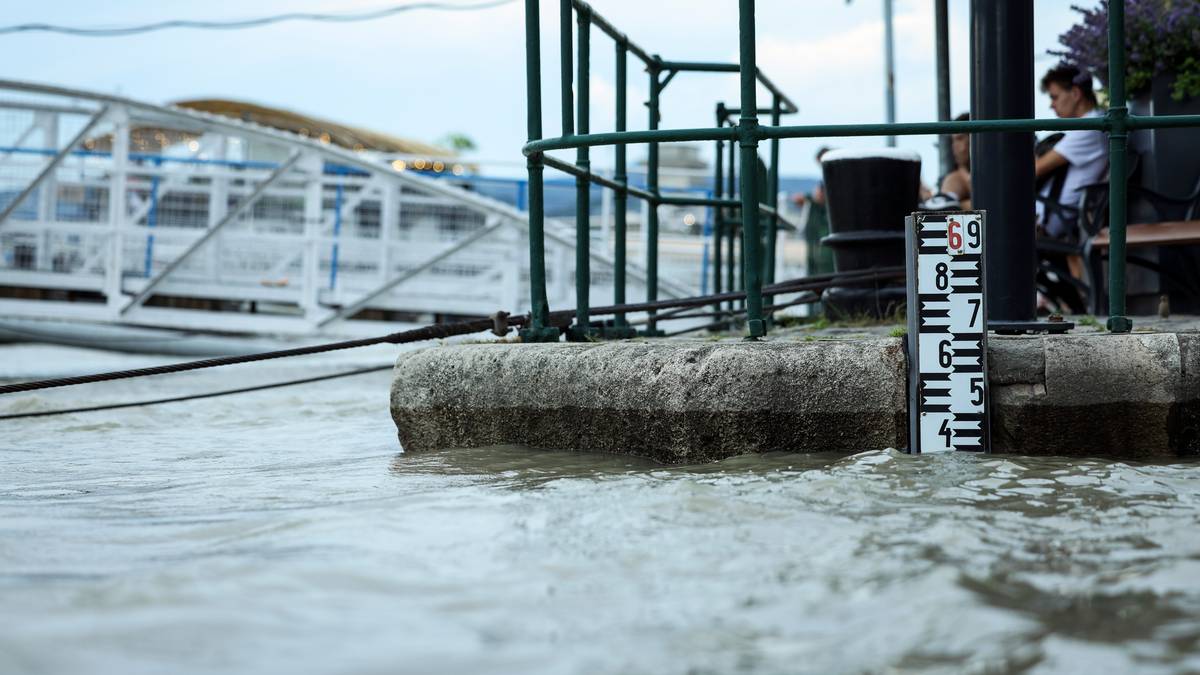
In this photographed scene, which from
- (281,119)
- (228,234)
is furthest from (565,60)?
(281,119)

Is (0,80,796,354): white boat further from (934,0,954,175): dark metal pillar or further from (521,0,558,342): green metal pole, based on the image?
(521,0,558,342): green metal pole

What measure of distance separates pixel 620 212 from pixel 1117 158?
2.14 meters

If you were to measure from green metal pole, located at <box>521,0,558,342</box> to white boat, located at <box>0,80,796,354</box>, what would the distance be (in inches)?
321

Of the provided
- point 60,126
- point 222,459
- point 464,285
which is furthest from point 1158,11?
point 60,126

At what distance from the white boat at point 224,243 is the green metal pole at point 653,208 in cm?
601

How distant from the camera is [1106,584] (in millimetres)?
1936

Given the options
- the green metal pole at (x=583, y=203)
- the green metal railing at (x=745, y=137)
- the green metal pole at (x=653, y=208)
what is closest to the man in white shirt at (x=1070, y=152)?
the green metal pole at (x=653, y=208)

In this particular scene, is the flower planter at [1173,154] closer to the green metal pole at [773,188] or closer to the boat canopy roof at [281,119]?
the green metal pole at [773,188]

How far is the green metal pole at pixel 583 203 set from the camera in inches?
171

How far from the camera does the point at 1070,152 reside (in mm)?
6559

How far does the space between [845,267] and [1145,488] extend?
3.68m

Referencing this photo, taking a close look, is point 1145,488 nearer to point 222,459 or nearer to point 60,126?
point 222,459

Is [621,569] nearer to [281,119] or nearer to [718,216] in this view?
[718,216]

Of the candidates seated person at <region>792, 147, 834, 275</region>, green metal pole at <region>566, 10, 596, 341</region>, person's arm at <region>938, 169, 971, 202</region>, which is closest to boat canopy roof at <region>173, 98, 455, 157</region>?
seated person at <region>792, 147, 834, 275</region>
